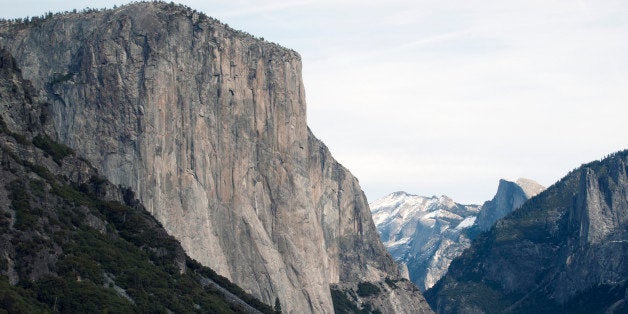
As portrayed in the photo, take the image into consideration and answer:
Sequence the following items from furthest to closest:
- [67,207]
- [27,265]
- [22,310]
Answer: [67,207], [27,265], [22,310]

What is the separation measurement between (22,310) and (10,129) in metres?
39.3

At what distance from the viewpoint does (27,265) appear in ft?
478

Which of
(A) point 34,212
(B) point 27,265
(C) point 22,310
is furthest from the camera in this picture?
(A) point 34,212

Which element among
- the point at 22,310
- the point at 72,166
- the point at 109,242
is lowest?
the point at 22,310

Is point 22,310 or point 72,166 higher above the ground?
point 72,166

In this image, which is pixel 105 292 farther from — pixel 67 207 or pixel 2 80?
pixel 2 80

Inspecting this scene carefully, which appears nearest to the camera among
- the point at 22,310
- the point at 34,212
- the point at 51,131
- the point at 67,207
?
the point at 22,310

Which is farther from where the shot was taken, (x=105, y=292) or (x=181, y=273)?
(x=181, y=273)

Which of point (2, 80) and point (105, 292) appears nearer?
point (105, 292)

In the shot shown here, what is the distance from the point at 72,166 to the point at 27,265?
36462 mm

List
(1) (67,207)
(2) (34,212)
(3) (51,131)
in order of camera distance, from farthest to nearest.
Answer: (3) (51,131) → (1) (67,207) → (2) (34,212)

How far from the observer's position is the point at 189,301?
17250cm

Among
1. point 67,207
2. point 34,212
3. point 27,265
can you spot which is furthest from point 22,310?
point 67,207

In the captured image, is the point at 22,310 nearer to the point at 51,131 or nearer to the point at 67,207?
the point at 67,207
